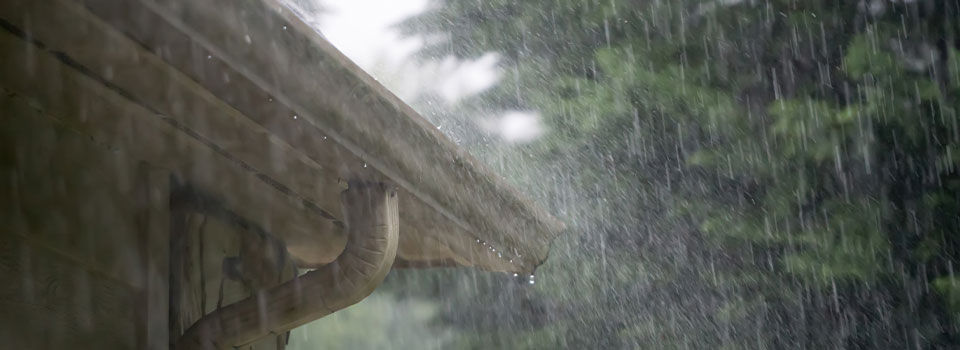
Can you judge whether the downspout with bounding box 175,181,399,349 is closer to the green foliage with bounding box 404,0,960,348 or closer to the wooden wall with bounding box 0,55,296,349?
the wooden wall with bounding box 0,55,296,349

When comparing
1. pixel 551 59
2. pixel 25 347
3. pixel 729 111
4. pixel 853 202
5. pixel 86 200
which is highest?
pixel 551 59

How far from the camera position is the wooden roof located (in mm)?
1618

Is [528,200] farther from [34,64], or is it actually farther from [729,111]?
[729,111]

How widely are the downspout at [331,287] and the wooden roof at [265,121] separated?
5 centimetres

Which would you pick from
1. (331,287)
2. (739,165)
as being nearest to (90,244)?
(331,287)

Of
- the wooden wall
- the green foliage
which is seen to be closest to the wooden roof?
the wooden wall

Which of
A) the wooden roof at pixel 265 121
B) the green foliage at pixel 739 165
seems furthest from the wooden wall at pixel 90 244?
the green foliage at pixel 739 165

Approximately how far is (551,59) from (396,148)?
15.2ft

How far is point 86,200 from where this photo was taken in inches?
79.4

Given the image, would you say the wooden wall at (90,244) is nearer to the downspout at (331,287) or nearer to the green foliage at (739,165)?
the downspout at (331,287)

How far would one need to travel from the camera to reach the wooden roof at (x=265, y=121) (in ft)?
5.31

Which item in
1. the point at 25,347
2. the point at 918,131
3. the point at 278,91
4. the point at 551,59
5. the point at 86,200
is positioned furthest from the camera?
the point at 551,59

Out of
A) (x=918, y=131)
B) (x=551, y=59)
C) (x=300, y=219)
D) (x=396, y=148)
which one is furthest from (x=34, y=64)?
(x=551, y=59)

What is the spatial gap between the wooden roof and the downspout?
5cm
